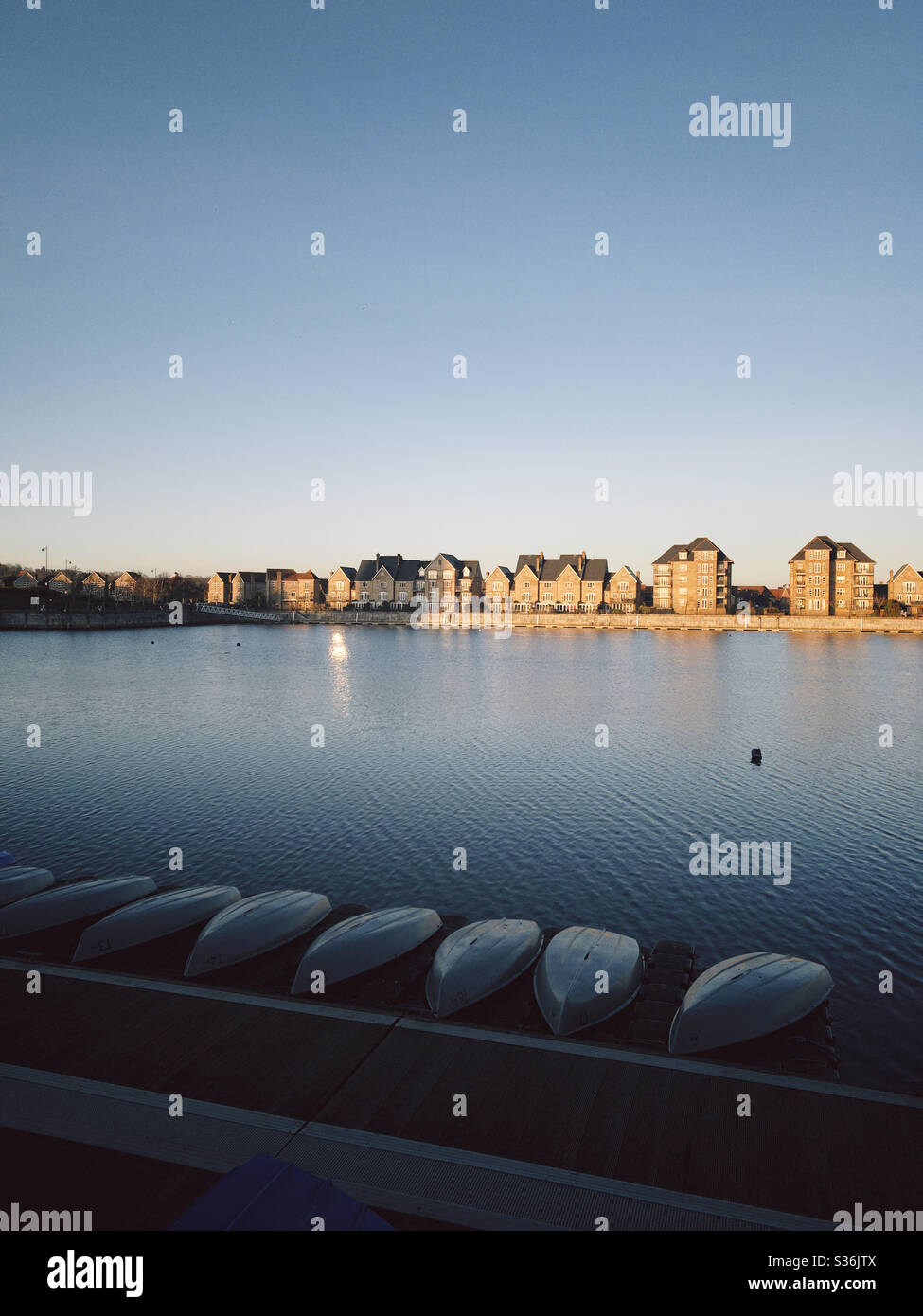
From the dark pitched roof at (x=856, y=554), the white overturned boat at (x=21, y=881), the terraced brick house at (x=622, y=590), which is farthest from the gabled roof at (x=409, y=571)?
the white overturned boat at (x=21, y=881)

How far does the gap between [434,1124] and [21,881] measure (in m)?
17.5

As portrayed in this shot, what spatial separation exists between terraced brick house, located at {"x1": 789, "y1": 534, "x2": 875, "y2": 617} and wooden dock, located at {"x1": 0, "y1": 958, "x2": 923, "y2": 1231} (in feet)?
561

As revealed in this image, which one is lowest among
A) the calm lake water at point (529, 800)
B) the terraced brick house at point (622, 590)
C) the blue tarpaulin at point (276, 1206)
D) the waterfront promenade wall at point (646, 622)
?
the calm lake water at point (529, 800)

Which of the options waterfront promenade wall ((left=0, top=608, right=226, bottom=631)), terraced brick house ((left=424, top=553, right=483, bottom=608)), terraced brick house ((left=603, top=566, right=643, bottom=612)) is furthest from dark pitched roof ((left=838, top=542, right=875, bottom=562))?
waterfront promenade wall ((left=0, top=608, right=226, bottom=631))

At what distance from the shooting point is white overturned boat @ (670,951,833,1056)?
14148 millimetres

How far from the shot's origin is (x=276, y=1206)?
7570 mm

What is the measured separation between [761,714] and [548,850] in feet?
121

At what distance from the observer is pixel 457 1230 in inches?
338

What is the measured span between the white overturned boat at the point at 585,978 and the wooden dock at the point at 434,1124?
77.7 inches

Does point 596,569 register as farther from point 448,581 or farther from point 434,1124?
point 434,1124

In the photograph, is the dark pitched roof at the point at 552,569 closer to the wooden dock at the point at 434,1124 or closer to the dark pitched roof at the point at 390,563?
the dark pitched roof at the point at 390,563

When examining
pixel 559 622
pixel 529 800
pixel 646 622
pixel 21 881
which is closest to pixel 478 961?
pixel 21 881

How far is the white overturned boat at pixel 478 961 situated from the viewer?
15.6 metres
